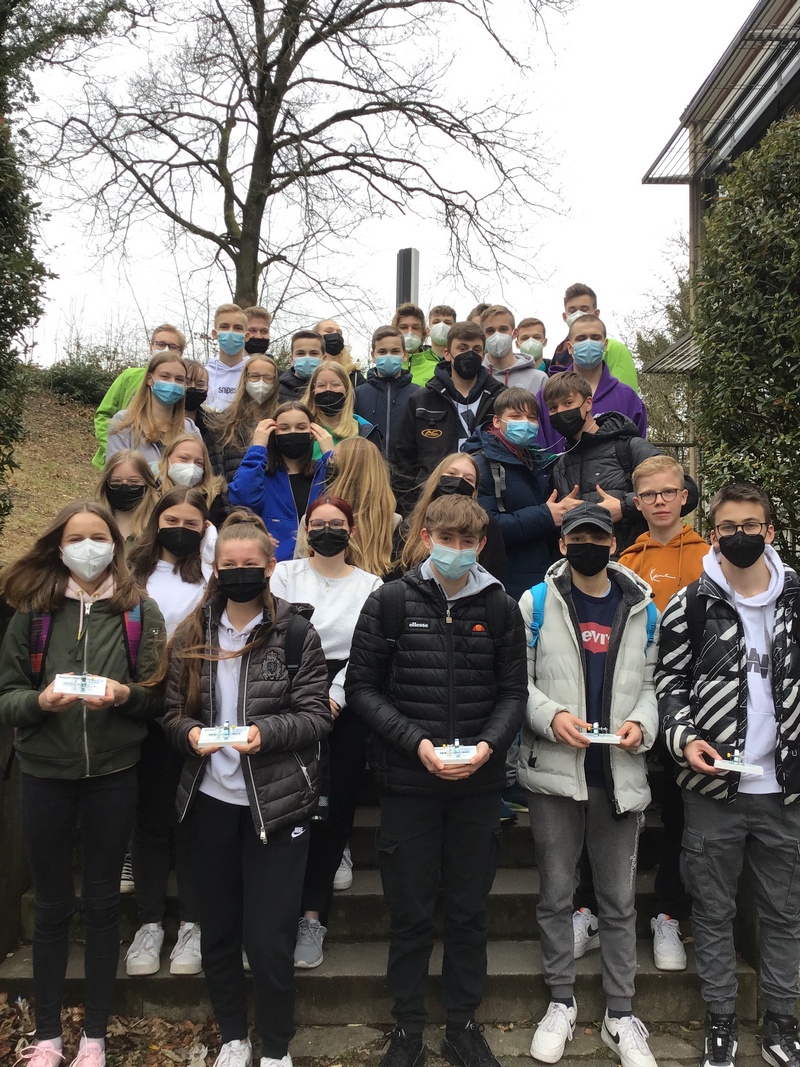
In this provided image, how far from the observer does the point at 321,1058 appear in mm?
3479

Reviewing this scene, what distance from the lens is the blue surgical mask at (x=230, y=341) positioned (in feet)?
21.1

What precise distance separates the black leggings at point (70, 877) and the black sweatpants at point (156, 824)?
352 millimetres

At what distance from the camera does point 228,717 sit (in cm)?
327

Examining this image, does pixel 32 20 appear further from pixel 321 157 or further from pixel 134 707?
pixel 134 707

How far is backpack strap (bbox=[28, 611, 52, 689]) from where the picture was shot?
328cm

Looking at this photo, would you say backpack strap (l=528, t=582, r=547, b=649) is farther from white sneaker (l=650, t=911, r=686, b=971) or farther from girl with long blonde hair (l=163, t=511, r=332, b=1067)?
white sneaker (l=650, t=911, r=686, b=971)

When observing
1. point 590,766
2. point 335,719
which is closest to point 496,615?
point 590,766

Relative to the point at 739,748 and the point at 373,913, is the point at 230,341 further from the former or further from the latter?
the point at 739,748

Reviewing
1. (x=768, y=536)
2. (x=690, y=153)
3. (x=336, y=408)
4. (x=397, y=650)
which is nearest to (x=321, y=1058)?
(x=397, y=650)

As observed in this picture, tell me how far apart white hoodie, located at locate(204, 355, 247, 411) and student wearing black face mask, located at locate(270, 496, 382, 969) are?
2800 mm

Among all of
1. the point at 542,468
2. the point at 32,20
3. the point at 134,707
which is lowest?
the point at 134,707

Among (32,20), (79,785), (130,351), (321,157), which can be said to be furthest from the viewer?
(130,351)

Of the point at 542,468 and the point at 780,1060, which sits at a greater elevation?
the point at 542,468

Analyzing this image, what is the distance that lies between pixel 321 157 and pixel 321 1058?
15.7 m
